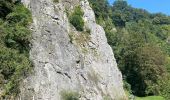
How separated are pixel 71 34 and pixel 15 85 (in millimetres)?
13666

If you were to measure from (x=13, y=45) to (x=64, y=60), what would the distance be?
6608mm

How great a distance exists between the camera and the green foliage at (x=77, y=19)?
4984 cm

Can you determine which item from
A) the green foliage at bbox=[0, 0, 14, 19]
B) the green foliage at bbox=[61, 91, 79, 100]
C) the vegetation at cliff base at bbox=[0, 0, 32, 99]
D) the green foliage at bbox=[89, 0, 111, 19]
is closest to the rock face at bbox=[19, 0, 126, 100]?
the green foliage at bbox=[61, 91, 79, 100]

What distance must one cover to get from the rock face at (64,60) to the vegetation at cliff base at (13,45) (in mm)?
1002

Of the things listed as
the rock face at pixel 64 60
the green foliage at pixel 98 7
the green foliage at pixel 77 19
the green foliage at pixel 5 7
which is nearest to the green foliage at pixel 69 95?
the rock face at pixel 64 60

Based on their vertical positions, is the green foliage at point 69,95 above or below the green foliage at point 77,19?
below

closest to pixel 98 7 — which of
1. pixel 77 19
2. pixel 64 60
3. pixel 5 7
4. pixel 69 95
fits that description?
Answer: pixel 77 19

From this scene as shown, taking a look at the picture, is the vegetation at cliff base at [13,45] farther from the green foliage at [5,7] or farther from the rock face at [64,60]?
the rock face at [64,60]

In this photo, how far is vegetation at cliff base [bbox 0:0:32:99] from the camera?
116 ft

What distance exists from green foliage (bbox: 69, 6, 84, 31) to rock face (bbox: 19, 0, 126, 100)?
0.77m

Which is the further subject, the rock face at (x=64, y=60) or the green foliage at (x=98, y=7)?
the green foliage at (x=98, y=7)

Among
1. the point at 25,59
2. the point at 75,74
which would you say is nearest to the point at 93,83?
the point at 75,74

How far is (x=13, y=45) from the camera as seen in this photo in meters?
38.2

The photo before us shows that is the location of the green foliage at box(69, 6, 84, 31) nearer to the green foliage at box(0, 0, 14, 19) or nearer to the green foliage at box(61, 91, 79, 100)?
the green foliage at box(0, 0, 14, 19)
